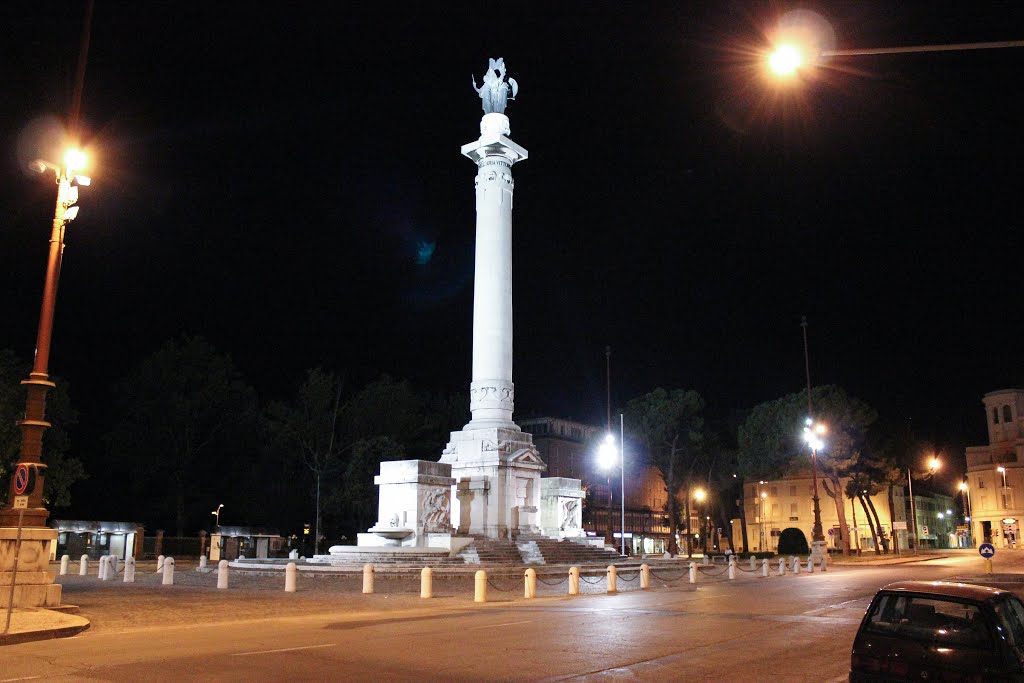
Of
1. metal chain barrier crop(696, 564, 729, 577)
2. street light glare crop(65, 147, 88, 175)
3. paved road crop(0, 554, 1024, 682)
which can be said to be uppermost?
street light glare crop(65, 147, 88, 175)

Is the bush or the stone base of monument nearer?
the stone base of monument

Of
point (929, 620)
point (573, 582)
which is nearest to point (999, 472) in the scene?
point (573, 582)

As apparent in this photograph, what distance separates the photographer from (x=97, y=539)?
47.3 meters

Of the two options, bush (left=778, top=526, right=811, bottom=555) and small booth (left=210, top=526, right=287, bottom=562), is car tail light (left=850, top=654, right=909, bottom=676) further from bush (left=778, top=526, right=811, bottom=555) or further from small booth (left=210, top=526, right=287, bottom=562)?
bush (left=778, top=526, right=811, bottom=555)

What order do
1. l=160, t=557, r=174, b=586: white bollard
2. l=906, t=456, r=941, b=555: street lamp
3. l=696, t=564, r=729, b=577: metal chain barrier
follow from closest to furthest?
l=160, t=557, r=174, b=586: white bollard, l=696, t=564, r=729, b=577: metal chain barrier, l=906, t=456, r=941, b=555: street lamp

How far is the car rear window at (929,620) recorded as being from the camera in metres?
7.79

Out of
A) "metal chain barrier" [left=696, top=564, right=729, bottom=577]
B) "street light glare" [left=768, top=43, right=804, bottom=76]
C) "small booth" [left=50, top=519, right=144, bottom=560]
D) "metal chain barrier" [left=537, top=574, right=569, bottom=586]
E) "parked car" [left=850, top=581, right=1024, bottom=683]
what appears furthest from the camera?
"small booth" [left=50, top=519, right=144, bottom=560]

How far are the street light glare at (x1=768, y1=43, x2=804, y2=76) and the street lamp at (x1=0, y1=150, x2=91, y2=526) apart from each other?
A: 13.9m

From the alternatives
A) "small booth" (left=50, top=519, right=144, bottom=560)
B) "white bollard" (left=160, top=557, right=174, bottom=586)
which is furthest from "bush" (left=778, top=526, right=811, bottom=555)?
Answer: "white bollard" (left=160, top=557, right=174, bottom=586)

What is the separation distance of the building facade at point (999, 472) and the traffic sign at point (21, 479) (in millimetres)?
84813

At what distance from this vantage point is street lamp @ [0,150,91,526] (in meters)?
15.5

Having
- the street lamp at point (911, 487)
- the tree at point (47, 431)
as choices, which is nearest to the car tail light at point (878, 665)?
the tree at point (47, 431)

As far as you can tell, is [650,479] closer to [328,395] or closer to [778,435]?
[778,435]

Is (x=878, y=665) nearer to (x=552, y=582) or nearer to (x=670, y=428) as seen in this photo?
(x=552, y=582)
